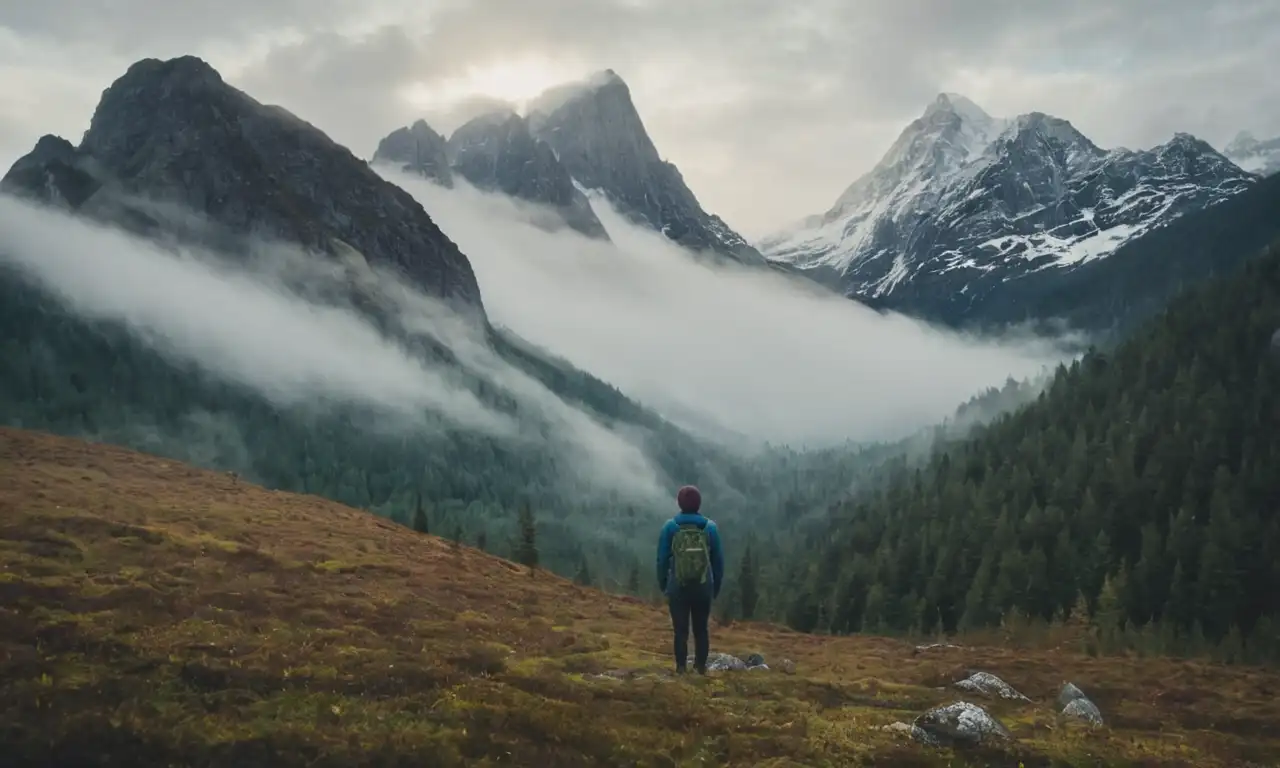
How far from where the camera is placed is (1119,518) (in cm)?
13850

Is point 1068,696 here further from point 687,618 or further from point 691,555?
point 691,555


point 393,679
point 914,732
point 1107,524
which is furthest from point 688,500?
point 1107,524

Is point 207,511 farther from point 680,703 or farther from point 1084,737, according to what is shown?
point 1084,737

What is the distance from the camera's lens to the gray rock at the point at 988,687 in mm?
38188

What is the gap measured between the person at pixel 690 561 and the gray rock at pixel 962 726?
7.58m

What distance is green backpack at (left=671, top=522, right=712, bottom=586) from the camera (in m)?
27.3

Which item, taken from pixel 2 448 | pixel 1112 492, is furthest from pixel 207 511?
pixel 1112 492

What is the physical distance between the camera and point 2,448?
70312mm

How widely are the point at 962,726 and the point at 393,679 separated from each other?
1729cm

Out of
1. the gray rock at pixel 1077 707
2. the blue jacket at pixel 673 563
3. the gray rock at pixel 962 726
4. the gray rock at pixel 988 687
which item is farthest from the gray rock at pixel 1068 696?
the blue jacket at pixel 673 563

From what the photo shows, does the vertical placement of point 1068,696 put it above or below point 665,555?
below

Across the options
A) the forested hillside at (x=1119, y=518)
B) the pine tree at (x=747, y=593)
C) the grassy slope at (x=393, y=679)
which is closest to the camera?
the grassy slope at (x=393, y=679)

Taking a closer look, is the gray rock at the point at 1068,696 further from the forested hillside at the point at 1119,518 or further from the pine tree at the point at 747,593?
the pine tree at the point at 747,593

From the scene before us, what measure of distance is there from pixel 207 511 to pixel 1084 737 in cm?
5649
